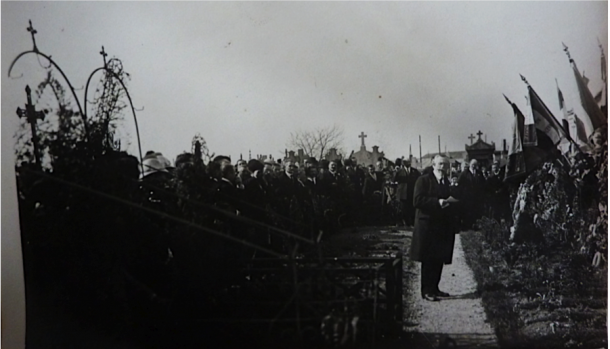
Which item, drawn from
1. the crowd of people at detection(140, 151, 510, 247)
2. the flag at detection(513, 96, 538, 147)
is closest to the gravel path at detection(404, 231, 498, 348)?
the crowd of people at detection(140, 151, 510, 247)

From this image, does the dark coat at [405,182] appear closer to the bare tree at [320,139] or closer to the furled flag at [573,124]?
the bare tree at [320,139]

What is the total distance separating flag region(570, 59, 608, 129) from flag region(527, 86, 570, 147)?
0.55ft

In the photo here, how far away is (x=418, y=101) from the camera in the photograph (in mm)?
2986

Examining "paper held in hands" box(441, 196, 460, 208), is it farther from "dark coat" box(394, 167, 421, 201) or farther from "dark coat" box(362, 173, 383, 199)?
"dark coat" box(362, 173, 383, 199)

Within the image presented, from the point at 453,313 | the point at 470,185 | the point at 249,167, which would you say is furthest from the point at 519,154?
the point at 249,167

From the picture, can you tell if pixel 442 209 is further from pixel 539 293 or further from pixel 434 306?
pixel 539 293

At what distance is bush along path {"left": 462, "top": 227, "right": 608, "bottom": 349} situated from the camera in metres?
3.03

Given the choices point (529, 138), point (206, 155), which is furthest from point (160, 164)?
point (529, 138)

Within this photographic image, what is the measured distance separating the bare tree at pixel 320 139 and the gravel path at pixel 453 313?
2.39 feet

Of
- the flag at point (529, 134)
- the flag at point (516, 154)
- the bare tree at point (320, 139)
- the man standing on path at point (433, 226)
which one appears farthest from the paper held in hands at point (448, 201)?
the bare tree at point (320, 139)

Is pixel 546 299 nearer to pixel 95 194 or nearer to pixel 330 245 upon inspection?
pixel 330 245

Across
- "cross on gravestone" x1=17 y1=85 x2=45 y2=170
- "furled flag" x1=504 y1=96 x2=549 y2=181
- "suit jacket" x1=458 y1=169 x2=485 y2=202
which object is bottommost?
"suit jacket" x1=458 y1=169 x2=485 y2=202

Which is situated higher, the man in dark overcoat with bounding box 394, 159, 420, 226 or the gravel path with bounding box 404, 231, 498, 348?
the man in dark overcoat with bounding box 394, 159, 420, 226

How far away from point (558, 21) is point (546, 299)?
4.79 feet
